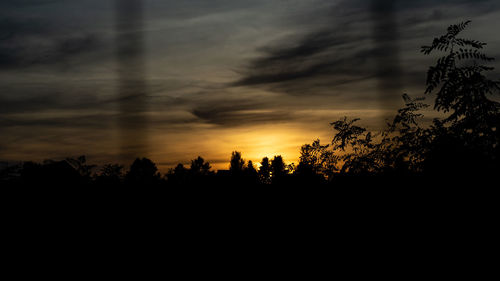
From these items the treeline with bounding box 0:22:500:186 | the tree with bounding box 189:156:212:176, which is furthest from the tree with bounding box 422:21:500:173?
the tree with bounding box 189:156:212:176

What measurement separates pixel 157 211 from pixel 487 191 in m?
4.37

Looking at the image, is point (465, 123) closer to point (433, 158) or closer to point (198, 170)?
point (433, 158)

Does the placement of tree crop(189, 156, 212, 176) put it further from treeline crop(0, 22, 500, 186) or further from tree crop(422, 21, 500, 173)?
tree crop(422, 21, 500, 173)

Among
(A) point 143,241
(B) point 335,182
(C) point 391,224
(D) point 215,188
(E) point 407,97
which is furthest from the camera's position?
(E) point 407,97

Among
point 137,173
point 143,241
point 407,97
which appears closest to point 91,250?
point 143,241

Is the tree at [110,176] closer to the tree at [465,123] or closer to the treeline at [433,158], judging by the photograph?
the treeline at [433,158]

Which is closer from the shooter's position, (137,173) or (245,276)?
(245,276)

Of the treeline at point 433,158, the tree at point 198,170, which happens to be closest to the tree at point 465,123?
the treeline at point 433,158

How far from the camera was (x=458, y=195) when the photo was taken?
19.8 feet

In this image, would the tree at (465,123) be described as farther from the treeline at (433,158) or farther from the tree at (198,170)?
the tree at (198,170)

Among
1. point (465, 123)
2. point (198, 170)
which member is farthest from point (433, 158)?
point (198, 170)

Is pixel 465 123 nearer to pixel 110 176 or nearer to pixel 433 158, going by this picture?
pixel 433 158

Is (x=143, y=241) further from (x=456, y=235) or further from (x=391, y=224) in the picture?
(x=456, y=235)

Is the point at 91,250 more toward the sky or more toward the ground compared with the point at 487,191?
more toward the ground
